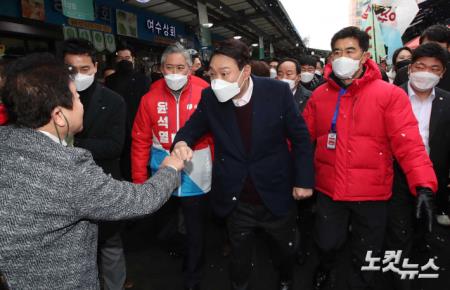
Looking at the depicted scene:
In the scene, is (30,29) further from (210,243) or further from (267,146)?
(267,146)

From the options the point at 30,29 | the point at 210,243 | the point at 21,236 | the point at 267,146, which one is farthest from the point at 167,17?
the point at 21,236

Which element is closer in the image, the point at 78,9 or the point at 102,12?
the point at 78,9

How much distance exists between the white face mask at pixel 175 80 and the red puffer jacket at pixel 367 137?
1230 mm

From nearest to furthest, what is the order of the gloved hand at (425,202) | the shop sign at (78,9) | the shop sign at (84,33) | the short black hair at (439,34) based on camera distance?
the gloved hand at (425,202) < the short black hair at (439,34) < the shop sign at (78,9) < the shop sign at (84,33)

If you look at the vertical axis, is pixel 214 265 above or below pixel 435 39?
below

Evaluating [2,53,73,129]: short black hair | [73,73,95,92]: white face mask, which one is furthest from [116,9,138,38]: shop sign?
[2,53,73,129]: short black hair

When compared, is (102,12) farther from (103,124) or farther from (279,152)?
(279,152)

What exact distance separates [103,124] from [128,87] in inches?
71.6

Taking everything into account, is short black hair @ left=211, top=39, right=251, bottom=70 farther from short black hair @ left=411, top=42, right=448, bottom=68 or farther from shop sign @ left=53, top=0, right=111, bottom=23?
shop sign @ left=53, top=0, right=111, bottom=23

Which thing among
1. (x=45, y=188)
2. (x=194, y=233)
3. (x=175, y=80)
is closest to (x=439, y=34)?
(x=175, y=80)

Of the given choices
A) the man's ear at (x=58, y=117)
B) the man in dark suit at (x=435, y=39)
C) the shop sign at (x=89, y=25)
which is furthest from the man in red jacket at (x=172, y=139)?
the shop sign at (x=89, y=25)

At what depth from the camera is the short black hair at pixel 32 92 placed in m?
1.30

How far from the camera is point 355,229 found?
2.57 metres

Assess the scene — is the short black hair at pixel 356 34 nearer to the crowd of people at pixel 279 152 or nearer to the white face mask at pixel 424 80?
the crowd of people at pixel 279 152
